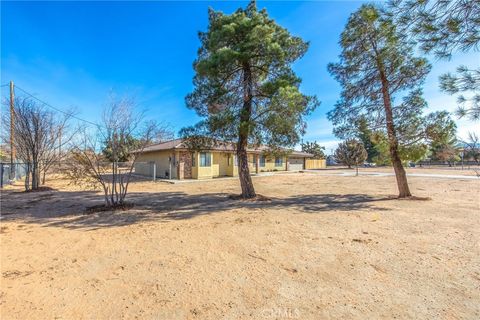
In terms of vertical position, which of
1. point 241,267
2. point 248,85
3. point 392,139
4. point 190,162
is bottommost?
point 241,267

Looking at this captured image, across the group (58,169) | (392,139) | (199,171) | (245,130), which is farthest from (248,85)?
(199,171)

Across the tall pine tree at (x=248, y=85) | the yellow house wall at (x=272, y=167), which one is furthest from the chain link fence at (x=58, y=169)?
the yellow house wall at (x=272, y=167)

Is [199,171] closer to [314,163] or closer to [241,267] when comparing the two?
[241,267]

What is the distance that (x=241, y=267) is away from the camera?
357 cm

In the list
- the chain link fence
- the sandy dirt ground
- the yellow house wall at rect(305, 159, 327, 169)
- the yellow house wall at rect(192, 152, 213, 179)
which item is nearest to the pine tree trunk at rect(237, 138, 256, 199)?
Answer: the sandy dirt ground

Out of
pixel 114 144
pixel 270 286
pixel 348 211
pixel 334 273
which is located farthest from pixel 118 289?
pixel 348 211

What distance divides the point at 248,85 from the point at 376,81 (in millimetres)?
5538

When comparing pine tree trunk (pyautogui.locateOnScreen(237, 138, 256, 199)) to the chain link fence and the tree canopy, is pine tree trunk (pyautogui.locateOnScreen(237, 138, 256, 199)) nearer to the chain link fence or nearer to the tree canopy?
the chain link fence

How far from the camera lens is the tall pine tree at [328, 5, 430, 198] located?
908 cm

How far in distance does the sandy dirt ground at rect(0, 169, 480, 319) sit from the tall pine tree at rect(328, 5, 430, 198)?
13.5ft

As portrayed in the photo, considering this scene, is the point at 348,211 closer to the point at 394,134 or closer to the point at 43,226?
the point at 394,134

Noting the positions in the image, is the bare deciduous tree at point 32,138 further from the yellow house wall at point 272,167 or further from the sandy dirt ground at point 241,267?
the yellow house wall at point 272,167

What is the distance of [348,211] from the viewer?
755 centimetres

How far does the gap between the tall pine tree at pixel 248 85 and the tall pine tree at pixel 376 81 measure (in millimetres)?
2104
